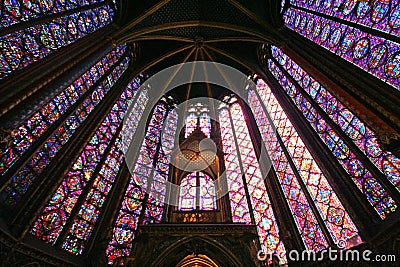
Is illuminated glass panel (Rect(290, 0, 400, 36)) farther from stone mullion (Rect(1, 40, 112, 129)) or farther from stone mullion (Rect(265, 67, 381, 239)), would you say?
stone mullion (Rect(1, 40, 112, 129))

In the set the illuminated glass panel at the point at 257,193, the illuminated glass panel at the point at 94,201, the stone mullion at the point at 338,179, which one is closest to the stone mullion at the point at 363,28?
the stone mullion at the point at 338,179

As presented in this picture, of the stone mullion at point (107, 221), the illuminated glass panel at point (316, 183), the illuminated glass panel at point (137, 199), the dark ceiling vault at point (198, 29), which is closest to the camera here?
the illuminated glass panel at point (316, 183)

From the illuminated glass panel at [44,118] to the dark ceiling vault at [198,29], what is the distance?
5.85ft

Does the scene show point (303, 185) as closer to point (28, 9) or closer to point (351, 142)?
point (351, 142)

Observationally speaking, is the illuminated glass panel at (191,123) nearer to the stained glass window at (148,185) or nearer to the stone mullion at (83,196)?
the stained glass window at (148,185)

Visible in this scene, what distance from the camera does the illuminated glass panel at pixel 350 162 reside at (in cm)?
526

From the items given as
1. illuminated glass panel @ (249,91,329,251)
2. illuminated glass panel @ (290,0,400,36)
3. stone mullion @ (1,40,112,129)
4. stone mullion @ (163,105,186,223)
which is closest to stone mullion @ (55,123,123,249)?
stone mullion @ (163,105,186,223)

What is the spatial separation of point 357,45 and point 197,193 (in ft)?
21.0

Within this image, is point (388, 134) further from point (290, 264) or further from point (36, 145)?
point (36, 145)

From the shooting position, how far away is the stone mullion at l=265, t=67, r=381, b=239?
5.38 meters

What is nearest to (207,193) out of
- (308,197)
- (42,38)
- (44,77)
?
(308,197)

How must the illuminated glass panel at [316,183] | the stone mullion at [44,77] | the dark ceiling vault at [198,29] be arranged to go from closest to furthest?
the stone mullion at [44,77]
the illuminated glass panel at [316,183]
the dark ceiling vault at [198,29]

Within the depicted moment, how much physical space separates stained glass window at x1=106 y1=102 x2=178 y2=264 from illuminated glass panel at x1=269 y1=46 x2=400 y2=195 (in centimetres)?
547

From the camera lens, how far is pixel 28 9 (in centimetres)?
589
